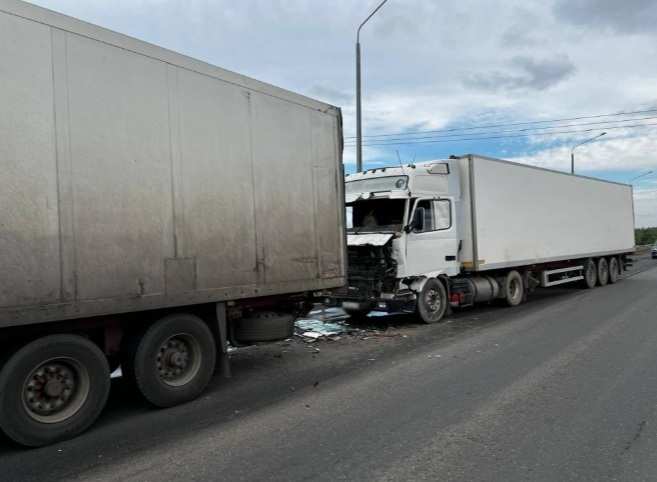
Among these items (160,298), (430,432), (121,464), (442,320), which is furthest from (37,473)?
(442,320)

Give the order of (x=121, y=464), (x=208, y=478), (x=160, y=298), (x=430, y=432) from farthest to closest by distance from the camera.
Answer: (x=160, y=298)
(x=430, y=432)
(x=121, y=464)
(x=208, y=478)

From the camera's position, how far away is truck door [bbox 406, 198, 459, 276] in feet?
33.6

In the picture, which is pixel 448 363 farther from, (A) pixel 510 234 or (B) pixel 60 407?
(A) pixel 510 234

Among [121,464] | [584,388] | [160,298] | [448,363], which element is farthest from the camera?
[448,363]

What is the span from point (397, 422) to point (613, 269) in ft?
56.8

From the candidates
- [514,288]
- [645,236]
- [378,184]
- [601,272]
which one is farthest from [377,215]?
[645,236]

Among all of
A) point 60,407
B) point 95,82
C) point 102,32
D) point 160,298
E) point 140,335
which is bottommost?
point 60,407

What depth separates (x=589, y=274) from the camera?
Result: 56.5ft

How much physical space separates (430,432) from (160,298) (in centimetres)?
276

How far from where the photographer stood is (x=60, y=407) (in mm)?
4504

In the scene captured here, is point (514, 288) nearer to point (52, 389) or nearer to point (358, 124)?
point (358, 124)

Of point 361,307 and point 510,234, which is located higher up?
point 510,234

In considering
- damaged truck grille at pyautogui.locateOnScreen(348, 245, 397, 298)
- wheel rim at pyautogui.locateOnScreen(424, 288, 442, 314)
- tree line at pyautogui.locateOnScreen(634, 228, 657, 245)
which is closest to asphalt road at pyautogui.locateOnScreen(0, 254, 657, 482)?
damaged truck grille at pyautogui.locateOnScreen(348, 245, 397, 298)

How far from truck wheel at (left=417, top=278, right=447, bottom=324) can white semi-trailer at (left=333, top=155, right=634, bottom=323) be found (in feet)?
0.07
